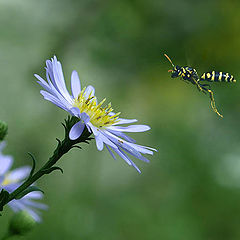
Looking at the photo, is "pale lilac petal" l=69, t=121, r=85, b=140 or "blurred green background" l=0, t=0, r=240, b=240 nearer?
"pale lilac petal" l=69, t=121, r=85, b=140

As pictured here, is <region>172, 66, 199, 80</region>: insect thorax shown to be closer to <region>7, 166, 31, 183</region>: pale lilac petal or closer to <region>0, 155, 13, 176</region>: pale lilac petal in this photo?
<region>0, 155, 13, 176</region>: pale lilac petal

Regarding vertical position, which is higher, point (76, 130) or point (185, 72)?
point (185, 72)

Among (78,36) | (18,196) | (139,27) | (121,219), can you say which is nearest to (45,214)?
(121,219)

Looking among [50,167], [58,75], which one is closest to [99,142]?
[50,167]

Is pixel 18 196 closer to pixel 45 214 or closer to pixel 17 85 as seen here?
pixel 45 214

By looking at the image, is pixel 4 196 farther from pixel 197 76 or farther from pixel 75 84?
pixel 197 76

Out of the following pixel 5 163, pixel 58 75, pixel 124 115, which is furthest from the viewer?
pixel 124 115

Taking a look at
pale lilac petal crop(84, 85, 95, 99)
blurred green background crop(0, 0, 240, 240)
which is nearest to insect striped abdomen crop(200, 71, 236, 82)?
pale lilac petal crop(84, 85, 95, 99)
